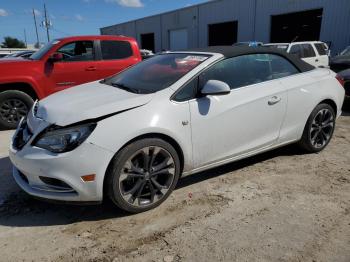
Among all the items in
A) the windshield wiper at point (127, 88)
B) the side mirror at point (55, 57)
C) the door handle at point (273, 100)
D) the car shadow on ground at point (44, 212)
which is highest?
the side mirror at point (55, 57)

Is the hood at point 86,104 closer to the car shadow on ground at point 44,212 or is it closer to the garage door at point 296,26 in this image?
the car shadow on ground at point 44,212

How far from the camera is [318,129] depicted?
4551 mm

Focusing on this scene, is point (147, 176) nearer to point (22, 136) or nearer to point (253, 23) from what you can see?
point (22, 136)

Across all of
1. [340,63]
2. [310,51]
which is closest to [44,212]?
[340,63]

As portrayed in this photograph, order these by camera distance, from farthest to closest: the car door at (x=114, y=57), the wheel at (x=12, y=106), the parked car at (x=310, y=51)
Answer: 1. the parked car at (x=310, y=51)
2. the car door at (x=114, y=57)
3. the wheel at (x=12, y=106)

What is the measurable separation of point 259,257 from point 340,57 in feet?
32.0

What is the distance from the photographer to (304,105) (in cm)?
421

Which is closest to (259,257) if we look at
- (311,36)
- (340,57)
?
(340,57)

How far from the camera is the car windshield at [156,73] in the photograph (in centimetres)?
345

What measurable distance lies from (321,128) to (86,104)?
125 inches

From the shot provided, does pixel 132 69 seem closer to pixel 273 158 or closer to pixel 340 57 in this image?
pixel 273 158

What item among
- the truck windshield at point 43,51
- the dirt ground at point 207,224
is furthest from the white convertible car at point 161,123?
the truck windshield at point 43,51

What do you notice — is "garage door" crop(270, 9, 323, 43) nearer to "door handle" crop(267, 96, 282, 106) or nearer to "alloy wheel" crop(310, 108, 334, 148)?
"alloy wheel" crop(310, 108, 334, 148)

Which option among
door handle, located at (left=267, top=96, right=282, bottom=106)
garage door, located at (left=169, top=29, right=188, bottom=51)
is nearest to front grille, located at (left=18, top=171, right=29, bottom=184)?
door handle, located at (left=267, top=96, right=282, bottom=106)
